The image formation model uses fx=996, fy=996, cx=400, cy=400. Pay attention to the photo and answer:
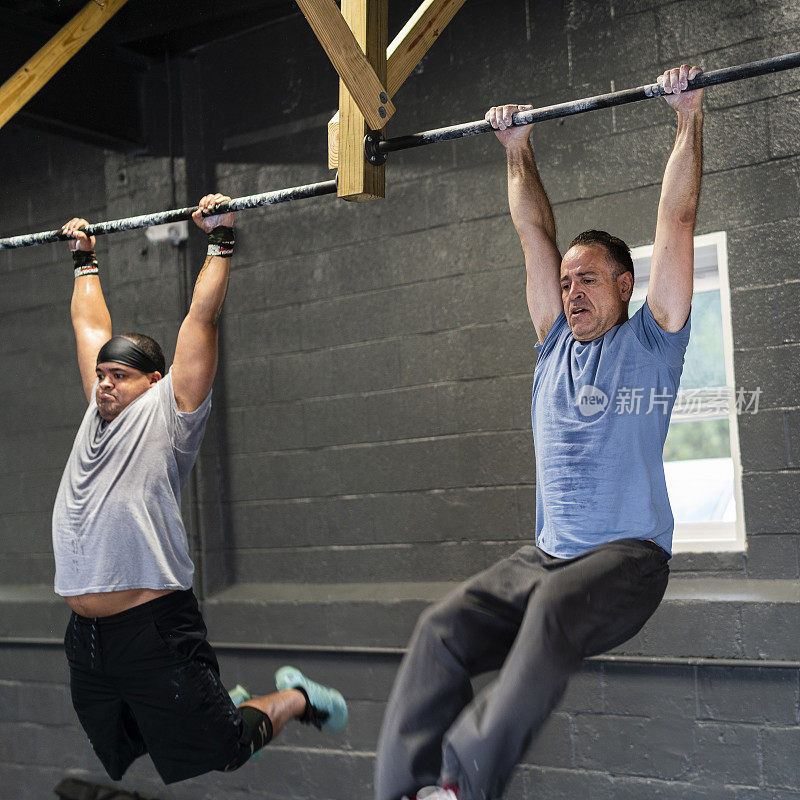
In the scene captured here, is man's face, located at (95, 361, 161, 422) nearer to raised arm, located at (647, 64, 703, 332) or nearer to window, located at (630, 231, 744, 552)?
raised arm, located at (647, 64, 703, 332)

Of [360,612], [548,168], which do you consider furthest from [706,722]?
[548,168]

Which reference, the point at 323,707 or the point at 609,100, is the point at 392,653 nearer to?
the point at 323,707

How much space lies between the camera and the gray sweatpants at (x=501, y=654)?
2078 millimetres

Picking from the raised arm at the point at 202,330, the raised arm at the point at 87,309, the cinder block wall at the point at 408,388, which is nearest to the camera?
the raised arm at the point at 202,330

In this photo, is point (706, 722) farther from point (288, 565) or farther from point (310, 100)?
point (310, 100)

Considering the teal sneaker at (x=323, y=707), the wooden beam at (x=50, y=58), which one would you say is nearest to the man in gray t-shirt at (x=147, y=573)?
the teal sneaker at (x=323, y=707)

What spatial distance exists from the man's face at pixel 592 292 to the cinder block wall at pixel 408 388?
4.26 feet

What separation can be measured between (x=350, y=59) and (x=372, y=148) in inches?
10.1

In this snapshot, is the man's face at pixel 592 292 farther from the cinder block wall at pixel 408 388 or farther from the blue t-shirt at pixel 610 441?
the cinder block wall at pixel 408 388

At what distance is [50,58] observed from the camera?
3.90 metres

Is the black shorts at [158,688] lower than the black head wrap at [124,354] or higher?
lower

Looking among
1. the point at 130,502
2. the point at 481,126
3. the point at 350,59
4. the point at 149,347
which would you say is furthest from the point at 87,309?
the point at 481,126

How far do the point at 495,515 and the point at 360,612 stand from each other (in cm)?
75

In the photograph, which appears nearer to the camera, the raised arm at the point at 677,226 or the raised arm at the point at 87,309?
the raised arm at the point at 677,226
